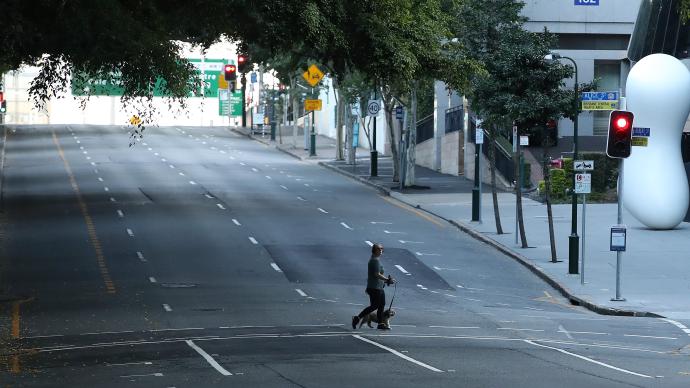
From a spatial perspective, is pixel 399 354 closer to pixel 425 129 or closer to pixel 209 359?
pixel 209 359

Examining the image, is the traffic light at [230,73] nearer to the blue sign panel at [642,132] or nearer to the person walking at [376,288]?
the blue sign panel at [642,132]

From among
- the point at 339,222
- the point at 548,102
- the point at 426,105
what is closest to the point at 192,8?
the point at 548,102

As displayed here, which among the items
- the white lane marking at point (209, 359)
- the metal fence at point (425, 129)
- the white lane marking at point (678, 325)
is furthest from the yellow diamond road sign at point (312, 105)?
the white lane marking at point (209, 359)

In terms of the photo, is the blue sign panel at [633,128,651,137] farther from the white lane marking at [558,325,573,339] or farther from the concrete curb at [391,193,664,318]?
the white lane marking at [558,325,573,339]

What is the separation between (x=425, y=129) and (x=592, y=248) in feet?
117

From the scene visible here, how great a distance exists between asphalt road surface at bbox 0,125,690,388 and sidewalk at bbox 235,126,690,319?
86cm

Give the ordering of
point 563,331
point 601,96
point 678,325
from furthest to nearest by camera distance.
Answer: point 601,96
point 678,325
point 563,331

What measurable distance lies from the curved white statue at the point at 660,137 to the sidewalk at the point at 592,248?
855 millimetres

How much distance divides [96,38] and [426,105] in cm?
5301

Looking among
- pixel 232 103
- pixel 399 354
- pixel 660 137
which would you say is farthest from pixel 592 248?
pixel 232 103

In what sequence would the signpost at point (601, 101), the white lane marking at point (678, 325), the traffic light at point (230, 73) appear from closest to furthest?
the white lane marking at point (678, 325) → the signpost at point (601, 101) → the traffic light at point (230, 73)

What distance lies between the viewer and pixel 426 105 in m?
81.0

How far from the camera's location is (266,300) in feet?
103

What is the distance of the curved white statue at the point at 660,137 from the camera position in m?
46.5
